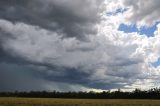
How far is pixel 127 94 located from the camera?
580 feet

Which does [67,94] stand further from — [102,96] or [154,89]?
[154,89]

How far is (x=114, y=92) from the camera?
184m

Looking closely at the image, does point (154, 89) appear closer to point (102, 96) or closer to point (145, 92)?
point (145, 92)

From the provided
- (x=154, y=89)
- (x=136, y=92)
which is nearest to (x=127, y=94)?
(x=136, y=92)

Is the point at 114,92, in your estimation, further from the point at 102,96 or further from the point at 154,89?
the point at 154,89

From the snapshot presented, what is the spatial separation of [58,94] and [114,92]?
3738 centimetres

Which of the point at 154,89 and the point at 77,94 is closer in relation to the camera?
the point at 154,89

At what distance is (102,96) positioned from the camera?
178m

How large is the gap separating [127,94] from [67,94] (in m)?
37.2

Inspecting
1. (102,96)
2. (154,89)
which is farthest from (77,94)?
(154,89)

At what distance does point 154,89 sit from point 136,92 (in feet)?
36.7

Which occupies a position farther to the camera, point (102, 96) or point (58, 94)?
point (58, 94)

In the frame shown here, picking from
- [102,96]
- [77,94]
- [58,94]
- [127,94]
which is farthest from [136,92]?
[58,94]

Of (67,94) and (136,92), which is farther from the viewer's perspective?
(67,94)
